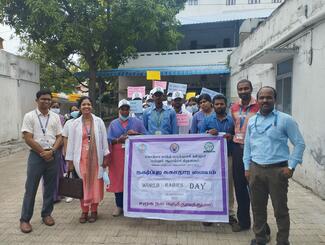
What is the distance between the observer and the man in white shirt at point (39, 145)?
15.4 ft

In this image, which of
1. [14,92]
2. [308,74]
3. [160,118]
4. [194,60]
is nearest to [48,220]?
[160,118]

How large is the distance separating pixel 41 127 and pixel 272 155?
2871 mm

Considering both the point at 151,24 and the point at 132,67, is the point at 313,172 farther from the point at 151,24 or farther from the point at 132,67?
the point at 132,67

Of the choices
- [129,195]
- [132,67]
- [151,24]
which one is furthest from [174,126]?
[132,67]

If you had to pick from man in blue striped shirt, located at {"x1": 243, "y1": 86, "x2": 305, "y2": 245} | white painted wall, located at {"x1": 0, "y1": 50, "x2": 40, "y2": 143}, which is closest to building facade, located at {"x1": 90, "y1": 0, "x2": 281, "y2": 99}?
white painted wall, located at {"x1": 0, "y1": 50, "x2": 40, "y2": 143}

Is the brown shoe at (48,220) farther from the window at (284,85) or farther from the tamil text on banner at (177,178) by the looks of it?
the window at (284,85)

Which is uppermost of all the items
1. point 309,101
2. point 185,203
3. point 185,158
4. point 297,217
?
point 309,101

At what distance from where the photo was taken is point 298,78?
24.3ft

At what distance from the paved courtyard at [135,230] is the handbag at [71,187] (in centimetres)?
40

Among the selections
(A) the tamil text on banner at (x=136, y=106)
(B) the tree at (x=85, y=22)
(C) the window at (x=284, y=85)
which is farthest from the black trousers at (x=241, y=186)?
(B) the tree at (x=85, y=22)

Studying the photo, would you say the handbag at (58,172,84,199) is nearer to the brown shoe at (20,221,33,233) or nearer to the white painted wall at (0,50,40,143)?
the brown shoe at (20,221,33,233)

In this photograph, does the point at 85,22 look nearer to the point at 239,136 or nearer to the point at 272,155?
the point at 239,136

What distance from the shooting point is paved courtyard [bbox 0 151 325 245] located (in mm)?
4387

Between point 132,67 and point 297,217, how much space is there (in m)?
16.9
